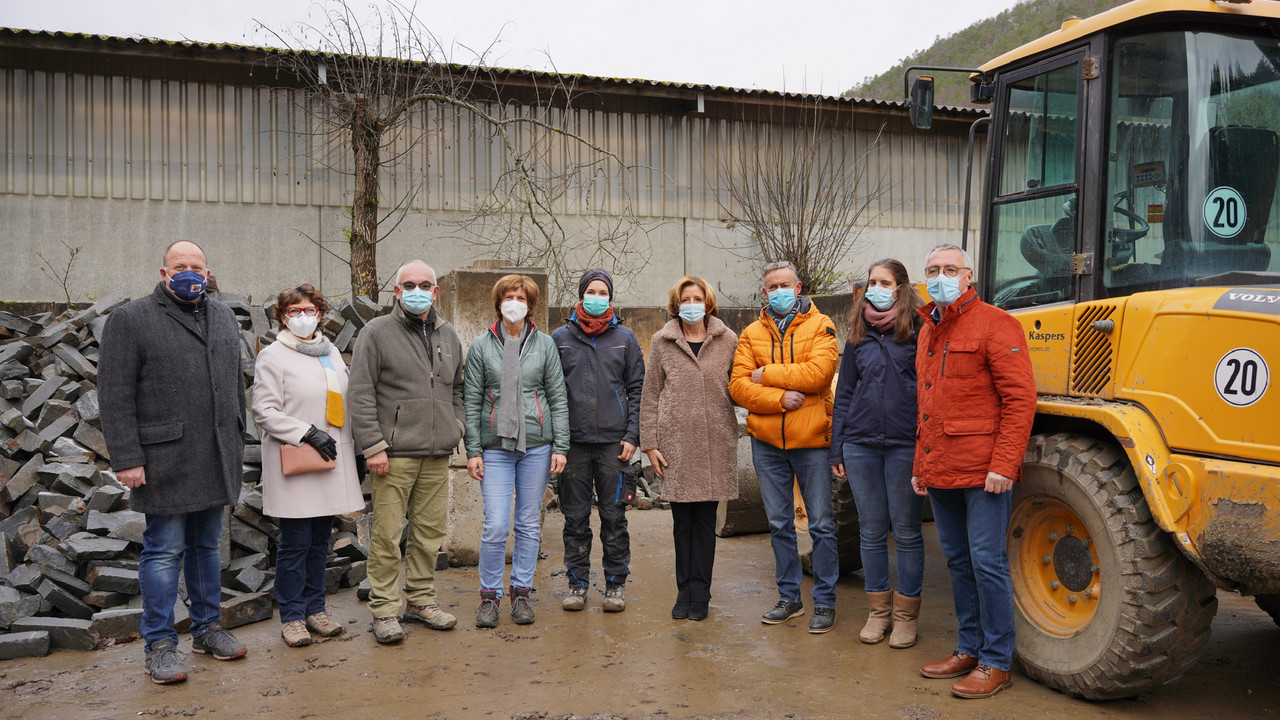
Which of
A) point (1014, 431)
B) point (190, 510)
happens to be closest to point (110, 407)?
point (190, 510)

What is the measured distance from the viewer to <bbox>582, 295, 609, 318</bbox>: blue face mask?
17.6ft

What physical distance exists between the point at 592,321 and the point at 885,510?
1982 mm

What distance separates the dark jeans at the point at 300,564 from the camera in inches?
194

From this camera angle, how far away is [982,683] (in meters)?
4.09

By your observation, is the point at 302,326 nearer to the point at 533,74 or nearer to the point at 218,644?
the point at 218,644

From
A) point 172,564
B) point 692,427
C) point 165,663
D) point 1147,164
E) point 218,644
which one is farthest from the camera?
point 692,427

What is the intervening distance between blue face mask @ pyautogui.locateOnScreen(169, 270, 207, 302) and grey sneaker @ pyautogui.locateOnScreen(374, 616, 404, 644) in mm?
1974

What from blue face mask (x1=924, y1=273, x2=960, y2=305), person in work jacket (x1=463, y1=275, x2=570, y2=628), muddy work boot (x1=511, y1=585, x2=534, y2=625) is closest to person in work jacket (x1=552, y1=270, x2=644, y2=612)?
person in work jacket (x1=463, y1=275, x2=570, y2=628)

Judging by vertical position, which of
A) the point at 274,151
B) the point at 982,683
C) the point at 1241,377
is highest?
the point at 274,151

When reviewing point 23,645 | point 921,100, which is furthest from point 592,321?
point 23,645

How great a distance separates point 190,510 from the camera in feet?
14.5

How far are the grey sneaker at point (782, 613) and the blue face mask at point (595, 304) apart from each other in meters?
2.00

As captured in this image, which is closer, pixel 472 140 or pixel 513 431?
pixel 513 431

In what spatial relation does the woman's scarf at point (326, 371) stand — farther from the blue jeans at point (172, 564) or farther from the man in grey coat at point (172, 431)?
the blue jeans at point (172, 564)
